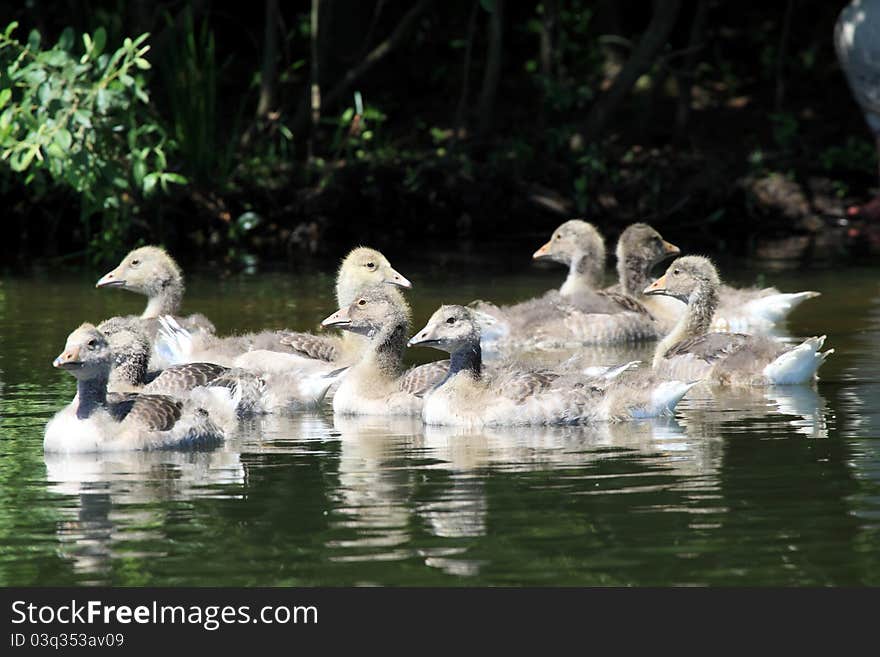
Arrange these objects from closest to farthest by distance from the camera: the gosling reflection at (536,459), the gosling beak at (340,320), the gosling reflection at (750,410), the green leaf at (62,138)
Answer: the gosling reflection at (536,459) < the gosling reflection at (750,410) < the gosling beak at (340,320) < the green leaf at (62,138)

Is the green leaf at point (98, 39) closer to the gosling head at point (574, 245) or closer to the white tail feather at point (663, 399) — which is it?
the gosling head at point (574, 245)

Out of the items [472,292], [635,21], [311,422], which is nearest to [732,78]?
[635,21]

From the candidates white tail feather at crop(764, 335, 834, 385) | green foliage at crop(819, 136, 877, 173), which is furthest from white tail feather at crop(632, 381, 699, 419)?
green foliage at crop(819, 136, 877, 173)

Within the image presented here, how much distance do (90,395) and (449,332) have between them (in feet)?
8.34

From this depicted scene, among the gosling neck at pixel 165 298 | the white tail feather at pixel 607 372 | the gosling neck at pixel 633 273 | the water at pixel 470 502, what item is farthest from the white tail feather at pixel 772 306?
the gosling neck at pixel 165 298

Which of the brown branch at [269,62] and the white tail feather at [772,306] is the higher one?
the brown branch at [269,62]

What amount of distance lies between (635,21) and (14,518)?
25704 mm

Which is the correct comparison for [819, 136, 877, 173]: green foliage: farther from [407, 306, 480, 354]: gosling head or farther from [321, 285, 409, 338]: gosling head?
[407, 306, 480, 354]: gosling head

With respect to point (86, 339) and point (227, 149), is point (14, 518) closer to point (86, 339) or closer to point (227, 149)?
point (86, 339)

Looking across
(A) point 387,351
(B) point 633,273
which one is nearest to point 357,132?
(B) point 633,273

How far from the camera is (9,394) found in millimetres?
13359

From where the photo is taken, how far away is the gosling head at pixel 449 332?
39.7 ft

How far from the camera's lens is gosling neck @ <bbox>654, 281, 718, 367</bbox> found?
15008 mm

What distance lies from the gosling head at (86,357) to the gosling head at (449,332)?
2.20 m
